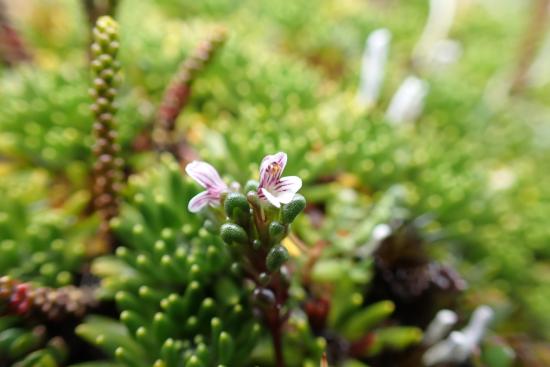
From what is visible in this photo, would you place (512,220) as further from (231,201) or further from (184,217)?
(231,201)

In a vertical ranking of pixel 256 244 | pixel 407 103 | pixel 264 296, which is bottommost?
pixel 264 296

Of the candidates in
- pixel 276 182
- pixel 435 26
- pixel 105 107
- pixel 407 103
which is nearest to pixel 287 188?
pixel 276 182

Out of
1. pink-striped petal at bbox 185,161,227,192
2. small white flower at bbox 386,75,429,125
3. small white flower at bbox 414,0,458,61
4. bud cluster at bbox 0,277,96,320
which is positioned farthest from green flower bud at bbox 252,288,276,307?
A: small white flower at bbox 414,0,458,61

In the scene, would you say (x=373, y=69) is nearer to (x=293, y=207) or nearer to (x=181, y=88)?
(x=181, y=88)

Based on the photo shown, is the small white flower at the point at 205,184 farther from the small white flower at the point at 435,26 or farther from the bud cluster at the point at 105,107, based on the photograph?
the small white flower at the point at 435,26

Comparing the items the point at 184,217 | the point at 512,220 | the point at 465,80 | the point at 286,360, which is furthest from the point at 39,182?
the point at 465,80

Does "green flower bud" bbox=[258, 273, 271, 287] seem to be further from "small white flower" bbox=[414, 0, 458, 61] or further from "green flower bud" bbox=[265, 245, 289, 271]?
"small white flower" bbox=[414, 0, 458, 61]
